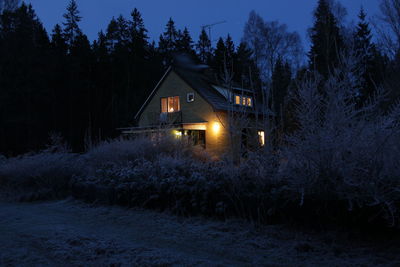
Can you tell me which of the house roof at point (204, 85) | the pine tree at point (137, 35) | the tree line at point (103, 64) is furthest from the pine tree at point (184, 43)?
the house roof at point (204, 85)

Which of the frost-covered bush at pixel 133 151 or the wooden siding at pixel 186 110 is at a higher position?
the wooden siding at pixel 186 110

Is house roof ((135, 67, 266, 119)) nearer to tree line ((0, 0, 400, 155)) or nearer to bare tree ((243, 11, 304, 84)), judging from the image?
tree line ((0, 0, 400, 155))

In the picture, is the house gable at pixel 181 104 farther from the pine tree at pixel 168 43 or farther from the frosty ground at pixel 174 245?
the pine tree at pixel 168 43

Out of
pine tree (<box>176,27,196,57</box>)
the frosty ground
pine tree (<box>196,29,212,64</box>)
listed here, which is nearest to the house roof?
the frosty ground

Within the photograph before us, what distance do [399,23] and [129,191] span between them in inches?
462

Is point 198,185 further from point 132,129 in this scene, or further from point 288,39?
point 288,39

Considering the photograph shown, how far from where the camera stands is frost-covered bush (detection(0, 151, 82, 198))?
800 centimetres

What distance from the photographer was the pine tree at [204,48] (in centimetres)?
3484

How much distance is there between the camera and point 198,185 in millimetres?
4836

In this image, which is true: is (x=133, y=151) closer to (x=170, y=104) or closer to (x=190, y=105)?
(x=190, y=105)

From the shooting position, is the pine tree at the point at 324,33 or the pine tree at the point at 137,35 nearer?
the pine tree at the point at 324,33

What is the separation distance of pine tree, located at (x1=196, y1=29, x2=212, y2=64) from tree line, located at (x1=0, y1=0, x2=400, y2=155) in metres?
0.12

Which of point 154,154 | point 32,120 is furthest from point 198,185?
point 32,120

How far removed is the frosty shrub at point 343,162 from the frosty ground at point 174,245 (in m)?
0.42
